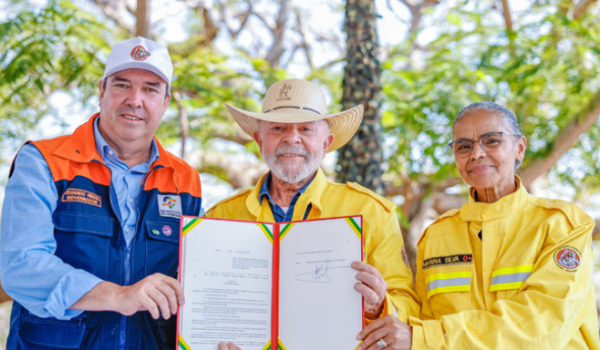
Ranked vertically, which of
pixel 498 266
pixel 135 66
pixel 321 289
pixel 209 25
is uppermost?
pixel 209 25

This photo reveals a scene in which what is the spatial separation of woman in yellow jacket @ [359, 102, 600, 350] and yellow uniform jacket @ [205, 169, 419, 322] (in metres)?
0.16

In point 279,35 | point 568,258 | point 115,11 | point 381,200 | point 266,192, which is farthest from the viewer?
point 279,35

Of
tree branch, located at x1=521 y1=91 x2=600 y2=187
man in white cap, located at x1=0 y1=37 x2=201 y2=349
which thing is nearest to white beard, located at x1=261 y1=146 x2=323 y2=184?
man in white cap, located at x1=0 y1=37 x2=201 y2=349

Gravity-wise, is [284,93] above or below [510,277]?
above

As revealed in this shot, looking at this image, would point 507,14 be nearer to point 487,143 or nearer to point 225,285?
point 487,143

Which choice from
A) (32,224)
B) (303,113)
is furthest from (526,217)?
(32,224)

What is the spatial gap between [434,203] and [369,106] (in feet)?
14.3

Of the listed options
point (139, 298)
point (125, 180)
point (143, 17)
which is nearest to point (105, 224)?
point (125, 180)

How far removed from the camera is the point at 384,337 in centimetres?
243

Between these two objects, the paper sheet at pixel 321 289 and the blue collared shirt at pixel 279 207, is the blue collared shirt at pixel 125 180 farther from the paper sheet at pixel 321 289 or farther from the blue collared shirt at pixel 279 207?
the paper sheet at pixel 321 289

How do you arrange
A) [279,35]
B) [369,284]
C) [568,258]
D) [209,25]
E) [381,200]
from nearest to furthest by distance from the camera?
[369,284] < [568,258] < [381,200] < [209,25] < [279,35]

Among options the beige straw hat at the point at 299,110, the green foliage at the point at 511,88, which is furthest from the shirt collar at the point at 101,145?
the green foliage at the point at 511,88

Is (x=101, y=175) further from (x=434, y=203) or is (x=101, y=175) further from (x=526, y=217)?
(x=434, y=203)
